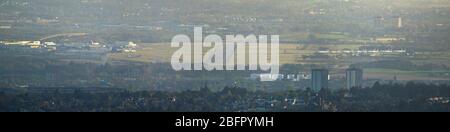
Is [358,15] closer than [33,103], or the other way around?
[33,103]

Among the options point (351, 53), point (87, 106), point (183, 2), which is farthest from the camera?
point (183, 2)

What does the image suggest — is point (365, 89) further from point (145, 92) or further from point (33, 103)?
point (33, 103)

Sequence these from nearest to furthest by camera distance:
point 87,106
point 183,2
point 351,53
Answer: point 87,106 → point 351,53 → point 183,2

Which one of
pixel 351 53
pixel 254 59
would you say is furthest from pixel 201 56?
pixel 351 53

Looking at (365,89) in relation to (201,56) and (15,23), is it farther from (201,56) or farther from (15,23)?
(15,23)

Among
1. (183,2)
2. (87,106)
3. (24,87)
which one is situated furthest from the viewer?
(183,2)

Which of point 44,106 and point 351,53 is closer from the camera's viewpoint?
point 44,106

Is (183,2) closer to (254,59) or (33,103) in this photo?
(254,59)

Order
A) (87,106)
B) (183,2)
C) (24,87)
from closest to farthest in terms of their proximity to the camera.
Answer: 1. (87,106)
2. (24,87)
3. (183,2)

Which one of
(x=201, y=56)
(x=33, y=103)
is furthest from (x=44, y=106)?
(x=201, y=56)
